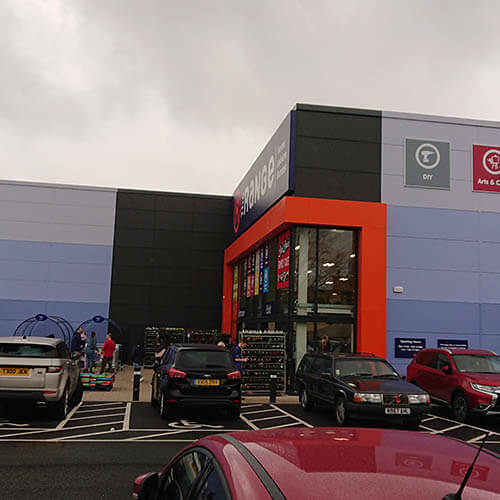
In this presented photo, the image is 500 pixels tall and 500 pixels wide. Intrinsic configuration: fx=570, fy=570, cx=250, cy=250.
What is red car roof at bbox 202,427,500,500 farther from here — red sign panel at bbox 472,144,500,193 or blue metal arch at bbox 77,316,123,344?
blue metal arch at bbox 77,316,123,344

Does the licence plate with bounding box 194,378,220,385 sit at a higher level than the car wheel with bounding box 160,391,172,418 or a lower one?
higher

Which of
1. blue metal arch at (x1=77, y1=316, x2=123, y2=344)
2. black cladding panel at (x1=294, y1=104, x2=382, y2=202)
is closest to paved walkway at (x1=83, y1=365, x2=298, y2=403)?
black cladding panel at (x1=294, y1=104, x2=382, y2=202)

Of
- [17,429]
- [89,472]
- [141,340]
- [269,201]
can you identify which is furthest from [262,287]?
[89,472]

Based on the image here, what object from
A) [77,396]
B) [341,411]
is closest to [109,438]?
[77,396]

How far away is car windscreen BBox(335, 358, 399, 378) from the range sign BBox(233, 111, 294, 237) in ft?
24.8

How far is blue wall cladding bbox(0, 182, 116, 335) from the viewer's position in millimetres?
29703

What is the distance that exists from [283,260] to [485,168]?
313 inches

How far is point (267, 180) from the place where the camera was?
72.6 feet

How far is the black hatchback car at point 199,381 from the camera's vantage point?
1152 cm

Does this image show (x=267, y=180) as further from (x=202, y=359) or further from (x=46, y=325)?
(x=46, y=325)

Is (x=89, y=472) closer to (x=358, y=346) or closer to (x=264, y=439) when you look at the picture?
(x=264, y=439)

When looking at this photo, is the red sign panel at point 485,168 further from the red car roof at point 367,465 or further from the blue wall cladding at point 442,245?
the red car roof at point 367,465

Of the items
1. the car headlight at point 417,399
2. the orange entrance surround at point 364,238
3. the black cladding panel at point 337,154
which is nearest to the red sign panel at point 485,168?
the black cladding panel at point 337,154

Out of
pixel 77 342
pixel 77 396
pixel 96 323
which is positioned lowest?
pixel 77 396
